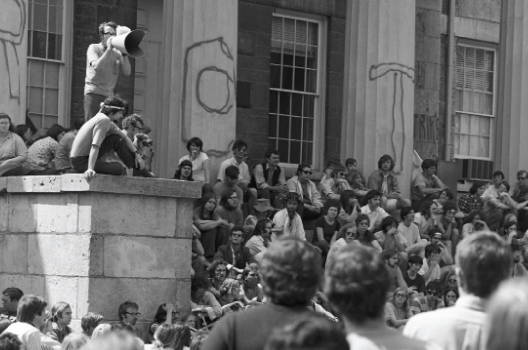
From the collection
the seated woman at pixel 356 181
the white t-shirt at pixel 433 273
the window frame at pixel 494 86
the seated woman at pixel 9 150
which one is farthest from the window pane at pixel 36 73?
the window frame at pixel 494 86

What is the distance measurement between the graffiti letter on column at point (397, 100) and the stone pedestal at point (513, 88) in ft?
8.58

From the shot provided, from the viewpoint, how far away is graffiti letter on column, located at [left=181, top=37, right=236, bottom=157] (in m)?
18.2

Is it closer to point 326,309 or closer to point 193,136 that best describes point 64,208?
point 326,309

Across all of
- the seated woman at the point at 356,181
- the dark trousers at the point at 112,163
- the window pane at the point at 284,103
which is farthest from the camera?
the window pane at the point at 284,103

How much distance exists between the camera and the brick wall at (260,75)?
2273 cm

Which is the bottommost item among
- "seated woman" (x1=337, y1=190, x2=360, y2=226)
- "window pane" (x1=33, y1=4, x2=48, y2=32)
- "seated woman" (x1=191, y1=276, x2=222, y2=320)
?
"seated woman" (x1=191, y1=276, x2=222, y2=320)

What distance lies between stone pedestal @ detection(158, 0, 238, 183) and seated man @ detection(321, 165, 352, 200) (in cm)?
157

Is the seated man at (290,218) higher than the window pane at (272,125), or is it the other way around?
the window pane at (272,125)

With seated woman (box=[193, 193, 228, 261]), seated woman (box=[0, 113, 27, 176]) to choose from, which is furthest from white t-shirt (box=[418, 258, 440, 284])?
seated woman (box=[0, 113, 27, 176])

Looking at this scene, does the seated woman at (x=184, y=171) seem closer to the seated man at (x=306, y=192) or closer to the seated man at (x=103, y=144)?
the seated man at (x=306, y=192)

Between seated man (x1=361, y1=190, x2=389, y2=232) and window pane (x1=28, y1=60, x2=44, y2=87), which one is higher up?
window pane (x1=28, y1=60, x2=44, y2=87)

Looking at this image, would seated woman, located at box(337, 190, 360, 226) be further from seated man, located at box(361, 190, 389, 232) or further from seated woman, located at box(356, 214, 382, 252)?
seated woman, located at box(356, 214, 382, 252)

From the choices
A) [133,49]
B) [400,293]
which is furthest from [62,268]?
[400,293]

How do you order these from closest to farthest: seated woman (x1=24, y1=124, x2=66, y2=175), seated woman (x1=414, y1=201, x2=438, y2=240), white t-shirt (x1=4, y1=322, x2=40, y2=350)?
white t-shirt (x1=4, y1=322, x2=40, y2=350) → seated woman (x1=24, y1=124, x2=66, y2=175) → seated woman (x1=414, y1=201, x2=438, y2=240)
